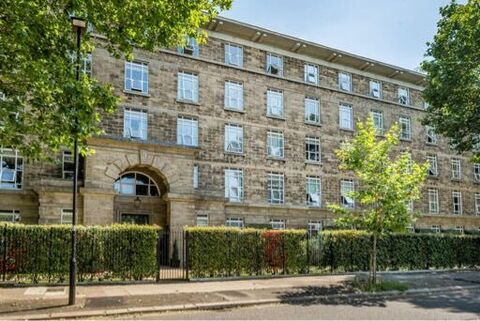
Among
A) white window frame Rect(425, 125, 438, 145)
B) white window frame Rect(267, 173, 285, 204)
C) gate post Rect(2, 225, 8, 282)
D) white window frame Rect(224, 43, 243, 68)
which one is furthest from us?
white window frame Rect(425, 125, 438, 145)

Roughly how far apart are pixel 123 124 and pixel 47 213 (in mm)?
6709

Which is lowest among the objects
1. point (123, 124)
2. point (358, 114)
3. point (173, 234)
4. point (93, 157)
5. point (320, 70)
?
point (173, 234)

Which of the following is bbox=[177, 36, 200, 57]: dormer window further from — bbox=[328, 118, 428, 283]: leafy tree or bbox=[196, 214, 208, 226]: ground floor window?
bbox=[328, 118, 428, 283]: leafy tree

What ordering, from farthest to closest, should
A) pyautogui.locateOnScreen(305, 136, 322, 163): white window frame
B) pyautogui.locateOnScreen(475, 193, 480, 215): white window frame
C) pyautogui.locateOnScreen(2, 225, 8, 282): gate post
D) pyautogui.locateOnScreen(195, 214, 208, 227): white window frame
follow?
pyautogui.locateOnScreen(475, 193, 480, 215): white window frame < pyautogui.locateOnScreen(305, 136, 322, 163): white window frame < pyautogui.locateOnScreen(195, 214, 208, 227): white window frame < pyautogui.locateOnScreen(2, 225, 8, 282): gate post

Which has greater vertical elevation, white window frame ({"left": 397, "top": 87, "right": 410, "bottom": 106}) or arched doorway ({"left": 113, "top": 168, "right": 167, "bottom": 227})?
white window frame ({"left": 397, "top": 87, "right": 410, "bottom": 106})

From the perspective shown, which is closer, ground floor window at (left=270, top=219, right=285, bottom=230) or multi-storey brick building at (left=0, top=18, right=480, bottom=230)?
multi-storey brick building at (left=0, top=18, right=480, bottom=230)

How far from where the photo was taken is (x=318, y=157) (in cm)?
3272

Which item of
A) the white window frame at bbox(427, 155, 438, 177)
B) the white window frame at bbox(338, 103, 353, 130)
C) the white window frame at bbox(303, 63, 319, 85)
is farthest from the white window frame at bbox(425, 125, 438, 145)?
the white window frame at bbox(303, 63, 319, 85)

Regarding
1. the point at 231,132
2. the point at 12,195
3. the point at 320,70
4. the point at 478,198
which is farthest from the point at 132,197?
the point at 478,198

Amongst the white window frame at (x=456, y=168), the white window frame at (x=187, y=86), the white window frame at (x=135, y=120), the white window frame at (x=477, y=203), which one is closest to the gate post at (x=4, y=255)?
the white window frame at (x=135, y=120)

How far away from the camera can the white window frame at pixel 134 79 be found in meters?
26.5

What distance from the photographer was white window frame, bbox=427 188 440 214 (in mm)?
37344

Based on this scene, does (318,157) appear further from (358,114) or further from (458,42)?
(458,42)

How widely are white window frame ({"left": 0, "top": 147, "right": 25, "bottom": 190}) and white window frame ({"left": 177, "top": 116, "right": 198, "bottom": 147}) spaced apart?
879 cm
